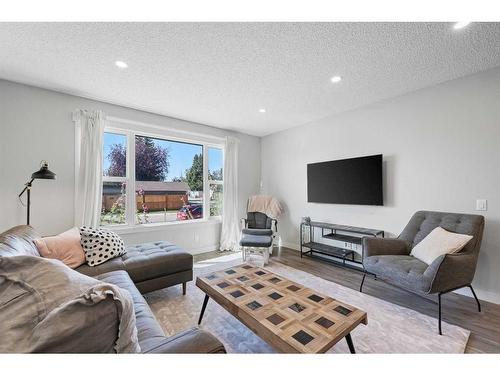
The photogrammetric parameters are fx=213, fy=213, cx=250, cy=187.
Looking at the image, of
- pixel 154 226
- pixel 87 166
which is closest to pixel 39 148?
pixel 87 166

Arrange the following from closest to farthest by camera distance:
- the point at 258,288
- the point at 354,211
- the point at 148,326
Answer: the point at 148,326 < the point at 258,288 < the point at 354,211

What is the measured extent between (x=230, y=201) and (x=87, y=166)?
7.81 feet

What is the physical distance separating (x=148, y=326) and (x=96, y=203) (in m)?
2.37

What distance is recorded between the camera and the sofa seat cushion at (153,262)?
212 centimetres

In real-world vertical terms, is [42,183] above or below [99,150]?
below

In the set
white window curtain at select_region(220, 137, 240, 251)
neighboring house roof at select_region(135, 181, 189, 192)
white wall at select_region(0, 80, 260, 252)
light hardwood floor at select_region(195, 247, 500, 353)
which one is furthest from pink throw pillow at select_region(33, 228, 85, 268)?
light hardwood floor at select_region(195, 247, 500, 353)

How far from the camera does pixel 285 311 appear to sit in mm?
1405

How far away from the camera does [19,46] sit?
186cm

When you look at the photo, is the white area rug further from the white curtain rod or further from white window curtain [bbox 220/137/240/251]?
the white curtain rod

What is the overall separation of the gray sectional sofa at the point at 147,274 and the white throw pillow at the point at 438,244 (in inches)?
89.5

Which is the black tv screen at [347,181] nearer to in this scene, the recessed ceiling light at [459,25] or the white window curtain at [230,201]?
the white window curtain at [230,201]

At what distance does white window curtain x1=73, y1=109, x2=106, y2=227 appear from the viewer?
9.27ft
